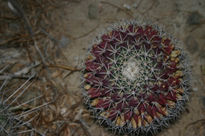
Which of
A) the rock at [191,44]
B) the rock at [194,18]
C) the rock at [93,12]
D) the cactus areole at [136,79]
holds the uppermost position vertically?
the rock at [93,12]

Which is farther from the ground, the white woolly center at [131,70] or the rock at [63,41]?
the rock at [63,41]

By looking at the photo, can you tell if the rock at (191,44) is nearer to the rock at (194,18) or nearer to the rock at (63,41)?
the rock at (194,18)

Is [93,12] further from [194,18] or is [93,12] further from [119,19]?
[194,18]

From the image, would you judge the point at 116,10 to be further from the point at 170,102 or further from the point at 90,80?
the point at 170,102

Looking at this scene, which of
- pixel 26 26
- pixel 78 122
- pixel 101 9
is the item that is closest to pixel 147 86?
pixel 78 122

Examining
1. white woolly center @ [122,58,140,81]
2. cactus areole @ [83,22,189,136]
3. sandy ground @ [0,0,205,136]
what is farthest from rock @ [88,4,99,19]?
white woolly center @ [122,58,140,81]

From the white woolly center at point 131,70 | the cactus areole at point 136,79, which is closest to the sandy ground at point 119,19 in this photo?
the cactus areole at point 136,79
